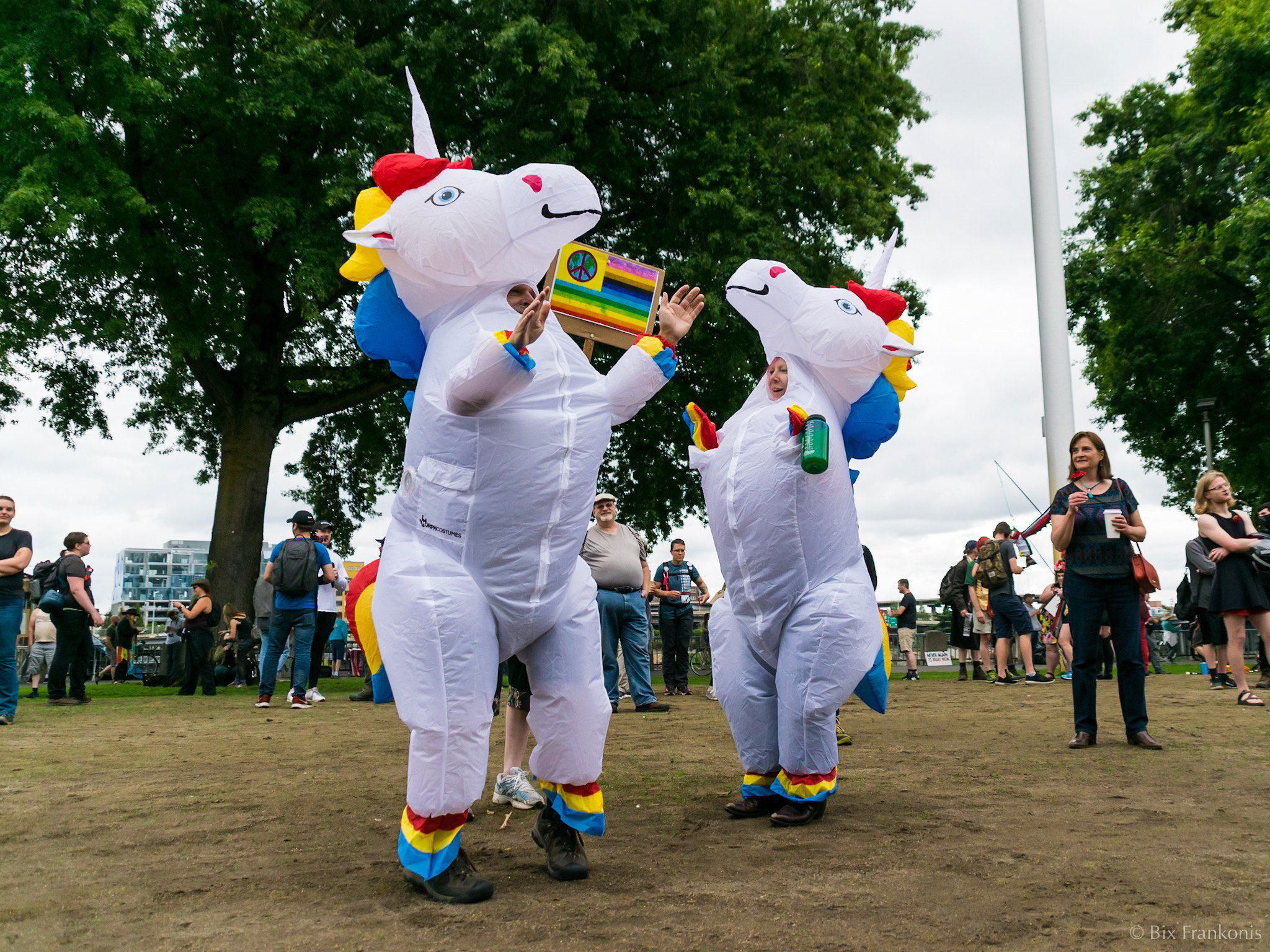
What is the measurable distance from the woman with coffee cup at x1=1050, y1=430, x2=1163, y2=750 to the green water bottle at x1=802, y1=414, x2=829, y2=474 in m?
2.59

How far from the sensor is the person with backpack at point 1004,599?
40.2ft

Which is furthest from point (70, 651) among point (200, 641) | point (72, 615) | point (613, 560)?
point (613, 560)

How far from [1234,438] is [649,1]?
16286 mm

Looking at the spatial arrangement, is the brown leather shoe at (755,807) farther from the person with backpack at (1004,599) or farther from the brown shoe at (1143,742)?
the person with backpack at (1004,599)

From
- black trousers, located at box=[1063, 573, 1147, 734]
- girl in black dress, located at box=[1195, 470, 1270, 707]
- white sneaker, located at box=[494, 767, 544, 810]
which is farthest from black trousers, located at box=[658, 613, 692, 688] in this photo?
white sneaker, located at box=[494, 767, 544, 810]

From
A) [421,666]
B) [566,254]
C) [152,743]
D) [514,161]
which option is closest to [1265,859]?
[421,666]

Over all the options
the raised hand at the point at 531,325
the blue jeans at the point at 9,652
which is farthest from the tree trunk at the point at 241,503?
the raised hand at the point at 531,325

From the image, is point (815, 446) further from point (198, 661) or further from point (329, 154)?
point (329, 154)

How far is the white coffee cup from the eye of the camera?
6398mm

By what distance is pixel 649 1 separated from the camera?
14859mm

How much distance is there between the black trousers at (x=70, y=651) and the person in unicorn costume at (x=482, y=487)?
8246 millimetres

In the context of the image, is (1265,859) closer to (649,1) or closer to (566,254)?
(566,254)

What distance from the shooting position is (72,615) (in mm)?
10781

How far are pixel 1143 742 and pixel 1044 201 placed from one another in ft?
41.2
